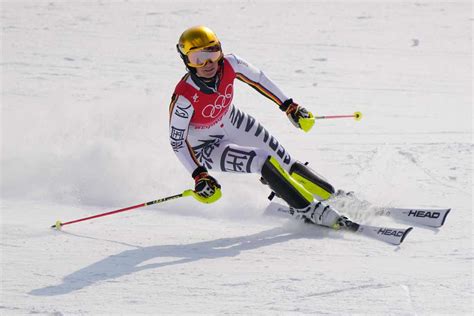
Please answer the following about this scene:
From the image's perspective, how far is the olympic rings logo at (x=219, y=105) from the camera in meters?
5.93

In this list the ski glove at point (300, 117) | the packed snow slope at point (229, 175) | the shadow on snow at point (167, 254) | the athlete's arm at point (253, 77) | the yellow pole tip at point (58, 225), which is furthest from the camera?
the ski glove at point (300, 117)

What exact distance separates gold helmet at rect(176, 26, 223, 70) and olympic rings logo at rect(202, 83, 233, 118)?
0.35 m

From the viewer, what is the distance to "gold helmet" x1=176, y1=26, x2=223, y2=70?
562 cm

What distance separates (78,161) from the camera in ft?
23.6

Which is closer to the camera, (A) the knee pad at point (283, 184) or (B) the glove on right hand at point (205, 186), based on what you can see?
(B) the glove on right hand at point (205, 186)

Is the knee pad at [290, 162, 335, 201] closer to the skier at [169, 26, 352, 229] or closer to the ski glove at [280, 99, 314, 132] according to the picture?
the skier at [169, 26, 352, 229]

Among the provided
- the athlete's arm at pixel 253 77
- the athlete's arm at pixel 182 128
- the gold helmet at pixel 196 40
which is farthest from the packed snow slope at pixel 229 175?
the gold helmet at pixel 196 40

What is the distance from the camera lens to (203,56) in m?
5.68

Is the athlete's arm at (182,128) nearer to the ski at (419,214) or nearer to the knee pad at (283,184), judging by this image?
the knee pad at (283,184)

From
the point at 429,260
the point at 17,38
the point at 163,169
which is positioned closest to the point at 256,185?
the point at 163,169

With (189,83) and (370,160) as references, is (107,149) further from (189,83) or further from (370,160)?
(370,160)

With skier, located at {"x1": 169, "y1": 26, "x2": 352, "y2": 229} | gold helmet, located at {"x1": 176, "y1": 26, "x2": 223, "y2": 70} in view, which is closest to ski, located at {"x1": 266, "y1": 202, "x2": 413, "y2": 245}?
skier, located at {"x1": 169, "y1": 26, "x2": 352, "y2": 229}

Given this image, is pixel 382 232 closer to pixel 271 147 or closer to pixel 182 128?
pixel 271 147

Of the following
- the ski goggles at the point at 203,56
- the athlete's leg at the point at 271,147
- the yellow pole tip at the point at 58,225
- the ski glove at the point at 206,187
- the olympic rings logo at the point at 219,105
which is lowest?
the yellow pole tip at the point at 58,225
